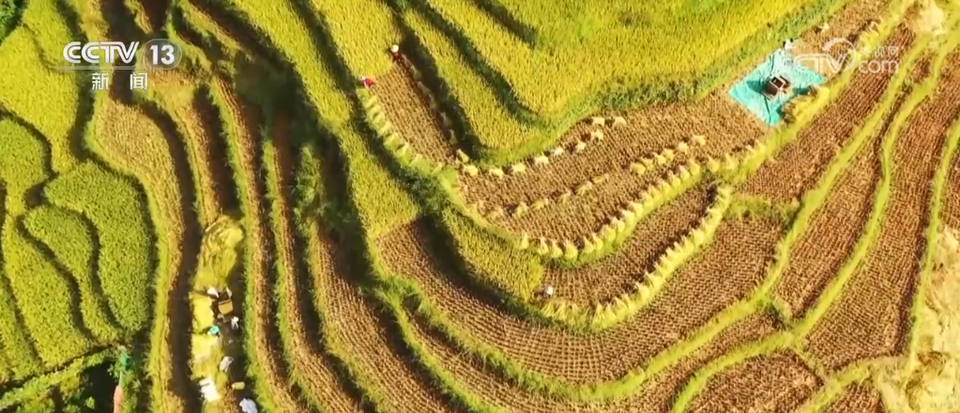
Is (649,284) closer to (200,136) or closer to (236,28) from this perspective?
(200,136)

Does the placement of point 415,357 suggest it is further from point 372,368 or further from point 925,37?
point 925,37

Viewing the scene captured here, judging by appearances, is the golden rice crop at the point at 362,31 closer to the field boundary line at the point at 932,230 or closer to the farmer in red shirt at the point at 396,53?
the farmer in red shirt at the point at 396,53

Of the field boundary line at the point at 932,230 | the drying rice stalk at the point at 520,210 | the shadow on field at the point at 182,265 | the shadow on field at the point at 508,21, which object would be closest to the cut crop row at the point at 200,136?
the shadow on field at the point at 182,265

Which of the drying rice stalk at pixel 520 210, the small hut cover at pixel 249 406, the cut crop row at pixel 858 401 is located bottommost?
the cut crop row at pixel 858 401

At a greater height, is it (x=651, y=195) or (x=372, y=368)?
(x=651, y=195)

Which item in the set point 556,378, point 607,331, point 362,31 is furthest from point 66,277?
point 607,331

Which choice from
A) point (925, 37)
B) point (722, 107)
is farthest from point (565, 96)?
point (925, 37)
